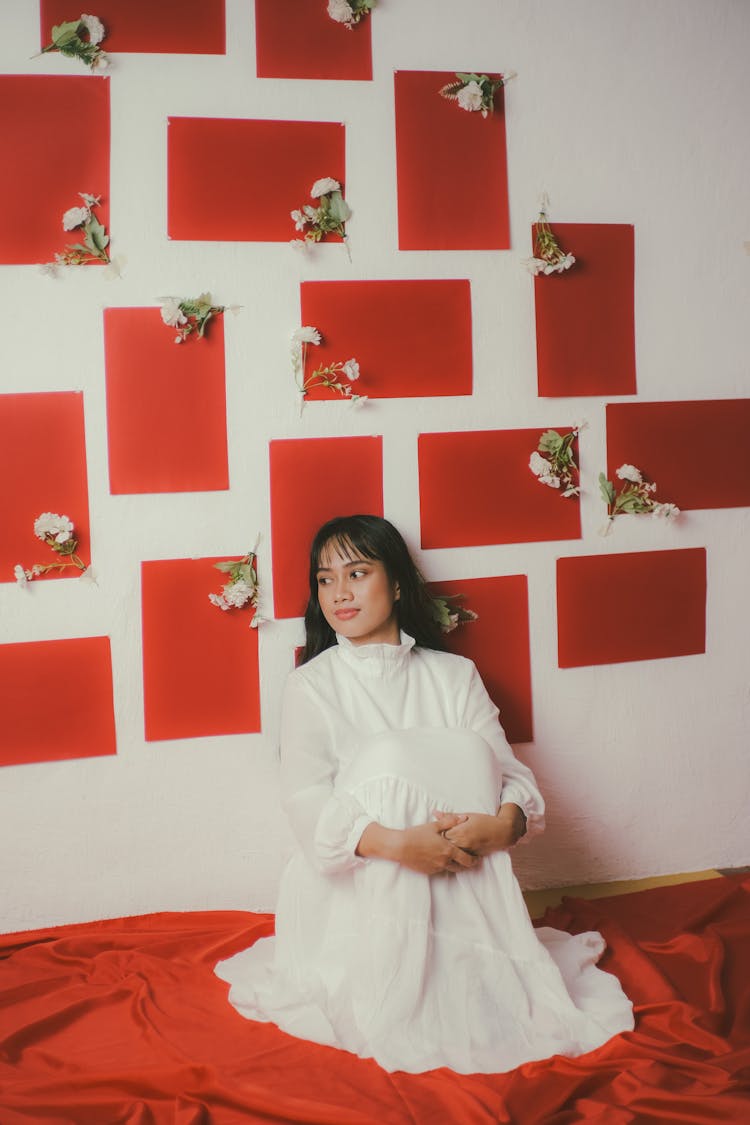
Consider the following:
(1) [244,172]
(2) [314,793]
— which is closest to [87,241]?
(1) [244,172]

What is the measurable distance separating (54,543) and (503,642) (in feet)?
3.27

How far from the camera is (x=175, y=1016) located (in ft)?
5.03

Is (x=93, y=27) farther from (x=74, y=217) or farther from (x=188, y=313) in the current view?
(x=188, y=313)

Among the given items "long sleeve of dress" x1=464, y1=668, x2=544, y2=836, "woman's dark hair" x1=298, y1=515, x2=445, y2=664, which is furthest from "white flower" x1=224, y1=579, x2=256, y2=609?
"long sleeve of dress" x1=464, y1=668, x2=544, y2=836

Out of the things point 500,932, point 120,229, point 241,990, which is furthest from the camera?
point 120,229

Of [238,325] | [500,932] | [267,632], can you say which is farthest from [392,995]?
[238,325]

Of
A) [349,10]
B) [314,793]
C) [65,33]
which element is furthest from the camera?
[349,10]

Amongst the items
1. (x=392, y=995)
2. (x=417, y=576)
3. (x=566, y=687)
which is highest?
(x=417, y=576)

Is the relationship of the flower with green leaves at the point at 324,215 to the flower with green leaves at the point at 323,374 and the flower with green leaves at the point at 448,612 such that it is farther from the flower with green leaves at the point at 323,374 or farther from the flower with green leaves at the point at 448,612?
the flower with green leaves at the point at 448,612

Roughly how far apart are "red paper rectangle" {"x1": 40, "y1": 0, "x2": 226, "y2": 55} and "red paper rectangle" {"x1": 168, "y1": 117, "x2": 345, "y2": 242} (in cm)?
15

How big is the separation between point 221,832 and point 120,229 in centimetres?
130

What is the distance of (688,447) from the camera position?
204 cm

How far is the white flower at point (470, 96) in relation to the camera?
1850 mm

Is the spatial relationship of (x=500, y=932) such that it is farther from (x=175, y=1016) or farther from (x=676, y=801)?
(x=676, y=801)
